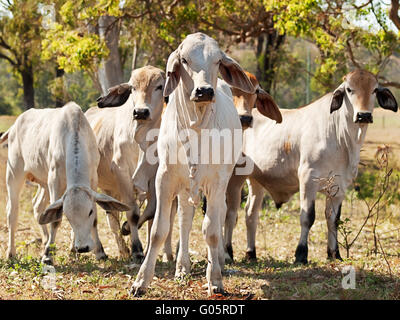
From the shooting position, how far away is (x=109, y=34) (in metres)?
13.5

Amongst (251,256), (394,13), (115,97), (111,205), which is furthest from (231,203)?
(394,13)

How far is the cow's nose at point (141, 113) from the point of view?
6762mm

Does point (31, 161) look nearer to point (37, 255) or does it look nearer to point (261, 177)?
point (37, 255)

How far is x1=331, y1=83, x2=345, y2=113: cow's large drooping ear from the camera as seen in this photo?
25.3 feet

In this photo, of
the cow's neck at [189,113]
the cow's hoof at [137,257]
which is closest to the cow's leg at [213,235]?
the cow's neck at [189,113]

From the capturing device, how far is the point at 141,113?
22.2 ft

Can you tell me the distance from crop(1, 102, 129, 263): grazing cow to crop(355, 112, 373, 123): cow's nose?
2659 mm

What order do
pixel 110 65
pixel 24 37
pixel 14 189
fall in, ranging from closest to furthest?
pixel 14 189 < pixel 110 65 < pixel 24 37

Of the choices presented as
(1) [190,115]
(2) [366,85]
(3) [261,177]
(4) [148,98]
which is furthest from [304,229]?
(1) [190,115]

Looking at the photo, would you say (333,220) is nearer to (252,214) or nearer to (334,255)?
→ (334,255)

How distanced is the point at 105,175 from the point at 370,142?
17664 mm

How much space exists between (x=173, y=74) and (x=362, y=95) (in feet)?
9.26

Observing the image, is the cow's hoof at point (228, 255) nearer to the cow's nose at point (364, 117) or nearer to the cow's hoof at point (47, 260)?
the cow's hoof at point (47, 260)

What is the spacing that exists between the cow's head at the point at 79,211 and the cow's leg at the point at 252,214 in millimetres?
2059
